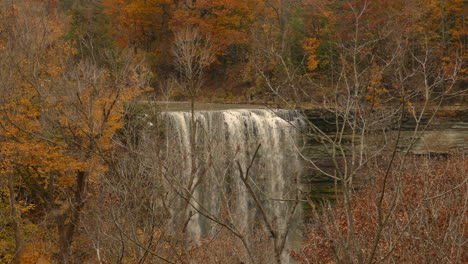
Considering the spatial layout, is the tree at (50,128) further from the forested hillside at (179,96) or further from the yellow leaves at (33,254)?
the yellow leaves at (33,254)

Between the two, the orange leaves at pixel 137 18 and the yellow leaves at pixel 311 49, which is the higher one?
the orange leaves at pixel 137 18

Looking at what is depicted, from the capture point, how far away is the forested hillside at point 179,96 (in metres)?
4.84

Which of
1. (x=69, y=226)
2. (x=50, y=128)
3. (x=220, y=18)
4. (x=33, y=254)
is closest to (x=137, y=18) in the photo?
(x=220, y=18)

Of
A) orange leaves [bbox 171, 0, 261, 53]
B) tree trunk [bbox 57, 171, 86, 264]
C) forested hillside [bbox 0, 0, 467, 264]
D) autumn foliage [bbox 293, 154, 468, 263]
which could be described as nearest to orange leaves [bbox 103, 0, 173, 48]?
forested hillside [bbox 0, 0, 467, 264]

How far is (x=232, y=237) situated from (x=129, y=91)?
591cm

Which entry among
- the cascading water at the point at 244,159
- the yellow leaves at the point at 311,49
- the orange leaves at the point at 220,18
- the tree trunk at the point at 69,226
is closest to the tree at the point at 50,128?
the tree trunk at the point at 69,226

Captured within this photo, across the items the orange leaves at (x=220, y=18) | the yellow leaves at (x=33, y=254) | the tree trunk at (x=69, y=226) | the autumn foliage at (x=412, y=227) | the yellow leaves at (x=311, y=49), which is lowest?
the yellow leaves at (x=33, y=254)

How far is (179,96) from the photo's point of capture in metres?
26.1

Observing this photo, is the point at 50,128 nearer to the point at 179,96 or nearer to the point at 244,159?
the point at 244,159

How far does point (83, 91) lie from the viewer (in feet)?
41.1

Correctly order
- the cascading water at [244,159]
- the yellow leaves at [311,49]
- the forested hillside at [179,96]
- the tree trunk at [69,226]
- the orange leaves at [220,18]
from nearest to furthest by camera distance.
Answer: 1. the forested hillside at [179,96]
2. the tree trunk at [69,226]
3. the cascading water at [244,159]
4. the yellow leaves at [311,49]
5. the orange leaves at [220,18]

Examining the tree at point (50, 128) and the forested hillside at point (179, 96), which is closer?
the forested hillside at point (179, 96)

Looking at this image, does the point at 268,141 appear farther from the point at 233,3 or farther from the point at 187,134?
the point at 233,3

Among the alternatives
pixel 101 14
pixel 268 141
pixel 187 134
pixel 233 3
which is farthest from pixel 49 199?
pixel 101 14
